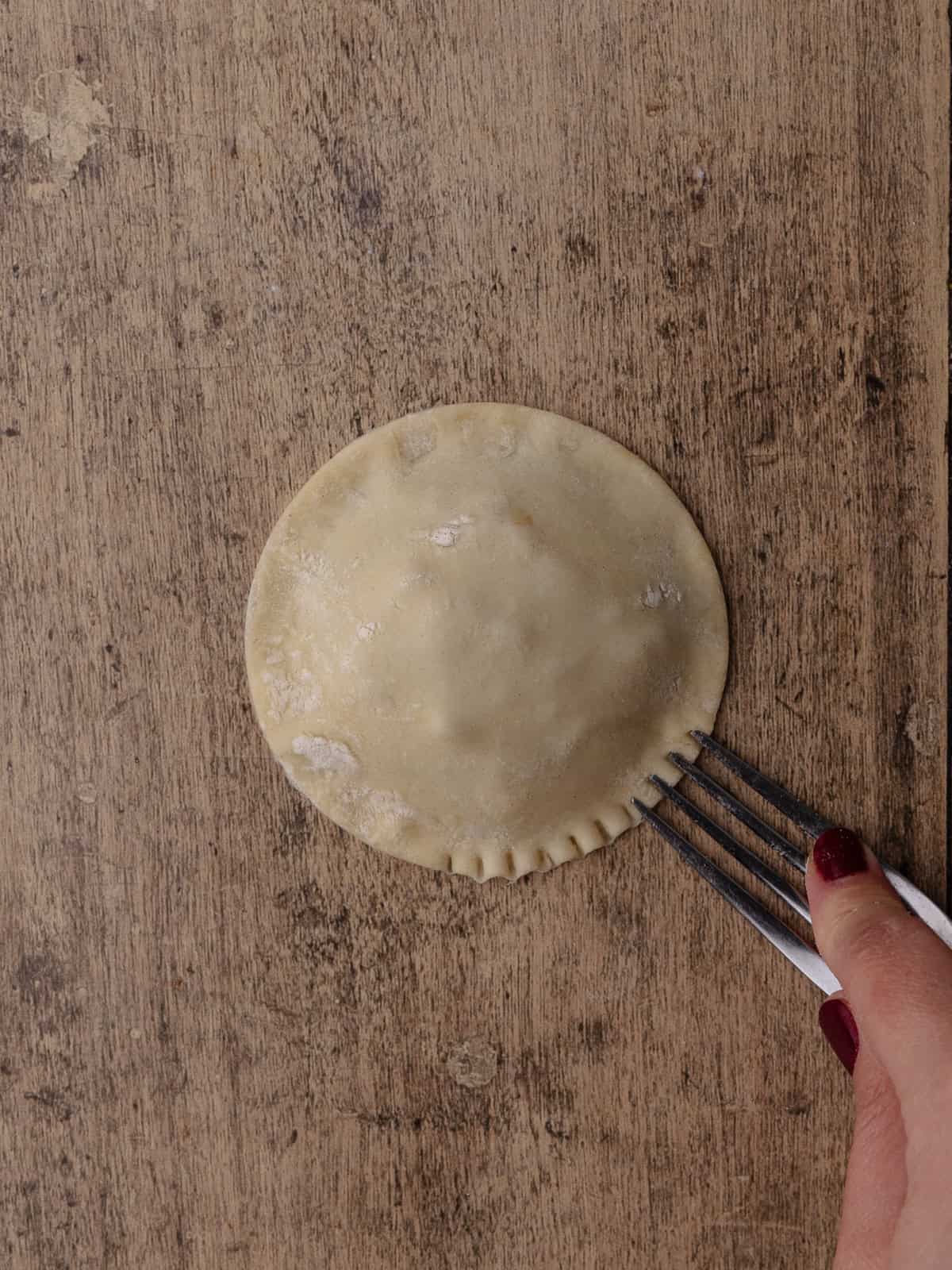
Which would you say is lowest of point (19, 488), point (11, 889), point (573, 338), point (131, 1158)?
point (131, 1158)

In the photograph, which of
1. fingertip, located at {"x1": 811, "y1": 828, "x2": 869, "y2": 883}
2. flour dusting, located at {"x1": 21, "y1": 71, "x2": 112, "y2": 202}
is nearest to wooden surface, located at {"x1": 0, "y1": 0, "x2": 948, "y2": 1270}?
flour dusting, located at {"x1": 21, "y1": 71, "x2": 112, "y2": 202}

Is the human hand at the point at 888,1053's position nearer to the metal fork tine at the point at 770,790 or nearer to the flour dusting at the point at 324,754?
the metal fork tine at the point at 770,790

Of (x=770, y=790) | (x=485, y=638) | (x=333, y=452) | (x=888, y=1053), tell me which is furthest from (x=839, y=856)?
(x=333, y=452)

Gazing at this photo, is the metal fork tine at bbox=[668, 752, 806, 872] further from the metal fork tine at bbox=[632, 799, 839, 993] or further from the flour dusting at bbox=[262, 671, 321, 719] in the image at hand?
the flour dusting at bbox=[262, 671, 321, 719]

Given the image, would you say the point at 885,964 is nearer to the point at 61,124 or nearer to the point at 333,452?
the point at 333,452

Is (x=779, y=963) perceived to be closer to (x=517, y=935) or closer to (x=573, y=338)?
(x=517, y=935)

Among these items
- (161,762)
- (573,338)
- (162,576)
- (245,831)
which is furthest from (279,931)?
(573,338)

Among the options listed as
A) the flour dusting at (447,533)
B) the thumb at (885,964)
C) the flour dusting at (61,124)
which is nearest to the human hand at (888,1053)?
the thumb at (885,964)
